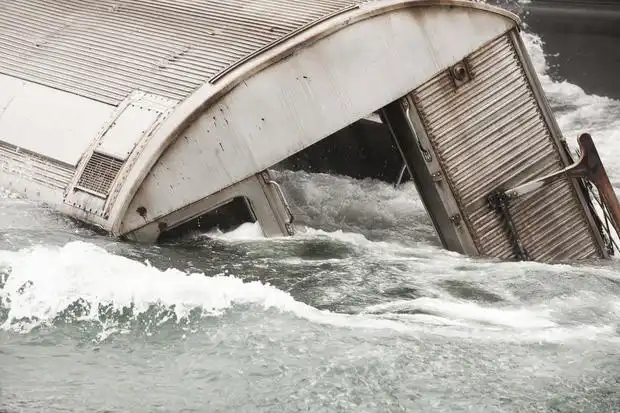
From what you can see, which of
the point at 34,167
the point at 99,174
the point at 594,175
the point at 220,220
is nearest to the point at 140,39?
the point at 34,167

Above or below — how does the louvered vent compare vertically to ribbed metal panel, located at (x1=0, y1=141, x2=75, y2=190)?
below

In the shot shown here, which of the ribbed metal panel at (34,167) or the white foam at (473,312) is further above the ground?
the ribbed metal panel at (34,167)

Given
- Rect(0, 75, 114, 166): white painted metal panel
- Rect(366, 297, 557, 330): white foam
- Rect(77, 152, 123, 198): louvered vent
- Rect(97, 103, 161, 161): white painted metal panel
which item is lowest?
Rect(366, 297, 557, 330): white foam

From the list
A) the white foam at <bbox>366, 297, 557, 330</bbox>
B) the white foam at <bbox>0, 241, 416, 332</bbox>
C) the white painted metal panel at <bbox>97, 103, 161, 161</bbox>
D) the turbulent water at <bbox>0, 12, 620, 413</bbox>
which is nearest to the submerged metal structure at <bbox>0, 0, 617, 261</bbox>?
the white painted metal panel at <bbox>97, 103, 161, 161</bbox>

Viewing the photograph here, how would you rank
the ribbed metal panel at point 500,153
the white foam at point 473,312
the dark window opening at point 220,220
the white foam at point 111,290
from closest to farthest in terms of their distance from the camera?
the white foam at point 111,290, the white foam at point 473,312, the dark window opening at point 220,220, the ribbed metal panel at point 500,153

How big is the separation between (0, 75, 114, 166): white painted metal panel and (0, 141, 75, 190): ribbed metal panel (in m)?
0.06

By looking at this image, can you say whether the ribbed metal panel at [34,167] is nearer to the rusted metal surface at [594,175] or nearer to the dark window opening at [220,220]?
the dark window opening at [220,220]

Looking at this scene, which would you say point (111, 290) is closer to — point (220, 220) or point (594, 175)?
point (220, 220)

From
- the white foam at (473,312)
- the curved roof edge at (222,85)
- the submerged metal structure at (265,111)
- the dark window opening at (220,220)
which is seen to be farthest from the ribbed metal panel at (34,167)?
the white foam at (473,312)

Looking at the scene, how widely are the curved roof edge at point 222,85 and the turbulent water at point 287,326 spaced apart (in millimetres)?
470

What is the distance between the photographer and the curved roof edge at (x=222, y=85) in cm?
824

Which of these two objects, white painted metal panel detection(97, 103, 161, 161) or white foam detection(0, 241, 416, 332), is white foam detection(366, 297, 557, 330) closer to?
white foam detection(0, 241, 416, 332)

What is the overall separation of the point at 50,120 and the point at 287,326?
358cm

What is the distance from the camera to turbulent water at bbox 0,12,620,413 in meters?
6.25
